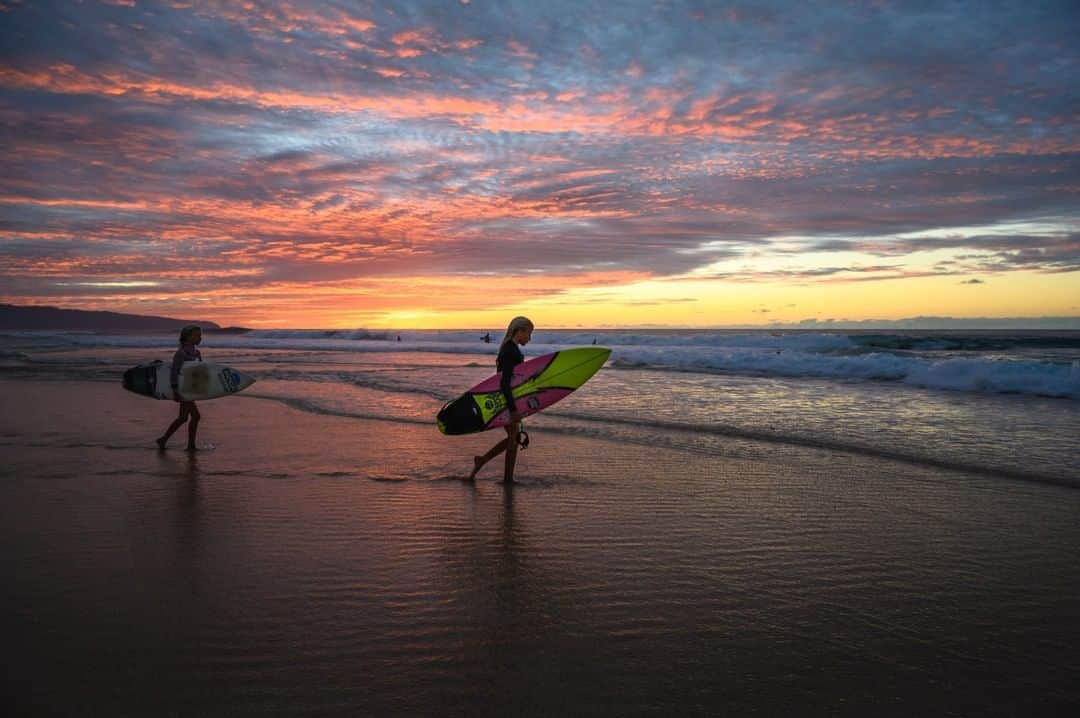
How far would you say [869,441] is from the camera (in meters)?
9.99

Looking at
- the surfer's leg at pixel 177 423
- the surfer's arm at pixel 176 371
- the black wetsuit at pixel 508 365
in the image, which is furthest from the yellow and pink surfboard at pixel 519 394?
the surfer's arm at pixel 176 371

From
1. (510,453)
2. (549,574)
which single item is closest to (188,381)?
(510,453)

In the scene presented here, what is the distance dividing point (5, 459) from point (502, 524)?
22.5 feet

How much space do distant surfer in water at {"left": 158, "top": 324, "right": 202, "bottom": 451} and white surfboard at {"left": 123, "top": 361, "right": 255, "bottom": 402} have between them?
12cm

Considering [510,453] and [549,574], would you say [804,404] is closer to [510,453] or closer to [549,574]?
[510,453]

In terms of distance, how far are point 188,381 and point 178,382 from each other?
1.13 feet

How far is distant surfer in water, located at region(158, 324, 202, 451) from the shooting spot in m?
9.70

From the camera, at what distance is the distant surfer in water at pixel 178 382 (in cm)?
970

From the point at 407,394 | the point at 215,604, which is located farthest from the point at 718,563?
the point at 407,394

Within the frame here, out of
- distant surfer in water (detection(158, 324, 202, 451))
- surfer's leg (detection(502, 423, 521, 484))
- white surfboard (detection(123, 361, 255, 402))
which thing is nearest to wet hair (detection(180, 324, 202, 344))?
distant surfer in water (detection(158, 324, 202, 451))

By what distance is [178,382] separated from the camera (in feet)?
33.6

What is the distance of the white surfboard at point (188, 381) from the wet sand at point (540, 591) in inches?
100

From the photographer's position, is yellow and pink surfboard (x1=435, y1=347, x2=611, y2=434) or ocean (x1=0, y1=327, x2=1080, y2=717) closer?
ocean (x1=0, y1=327, x2=1080, y2=717)

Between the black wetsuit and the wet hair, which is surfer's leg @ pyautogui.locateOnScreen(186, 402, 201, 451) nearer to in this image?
the wet hair
